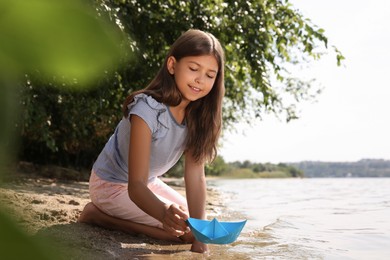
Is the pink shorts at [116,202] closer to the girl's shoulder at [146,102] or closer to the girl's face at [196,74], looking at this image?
the girl's shoulder at [146,102]

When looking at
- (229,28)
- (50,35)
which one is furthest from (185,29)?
(50,35)

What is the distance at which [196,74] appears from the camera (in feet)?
8.27

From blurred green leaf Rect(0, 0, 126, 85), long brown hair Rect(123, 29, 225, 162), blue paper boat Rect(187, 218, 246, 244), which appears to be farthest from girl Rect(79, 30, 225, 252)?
blurred green leaf Rect(0, 0, 126, 85)

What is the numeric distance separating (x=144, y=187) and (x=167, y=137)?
467mm

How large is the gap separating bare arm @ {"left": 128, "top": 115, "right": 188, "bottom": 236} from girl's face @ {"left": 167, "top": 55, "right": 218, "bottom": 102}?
29cm

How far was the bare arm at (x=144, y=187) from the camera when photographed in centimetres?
213

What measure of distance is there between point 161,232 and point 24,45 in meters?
2.72

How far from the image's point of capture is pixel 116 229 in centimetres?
285

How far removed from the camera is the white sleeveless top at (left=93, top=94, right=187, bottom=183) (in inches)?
101

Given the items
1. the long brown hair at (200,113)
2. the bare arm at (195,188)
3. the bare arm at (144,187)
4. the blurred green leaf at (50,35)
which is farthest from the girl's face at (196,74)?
the blurred green leaf at (50,35)

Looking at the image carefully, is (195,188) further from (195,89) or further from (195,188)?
(195,89)

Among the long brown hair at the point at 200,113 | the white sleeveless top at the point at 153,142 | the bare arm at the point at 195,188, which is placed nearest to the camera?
the white sleeveless top at the point at 153,142

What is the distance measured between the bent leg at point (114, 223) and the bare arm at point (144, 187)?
501mm

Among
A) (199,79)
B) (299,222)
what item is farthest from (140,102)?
(299,222)
